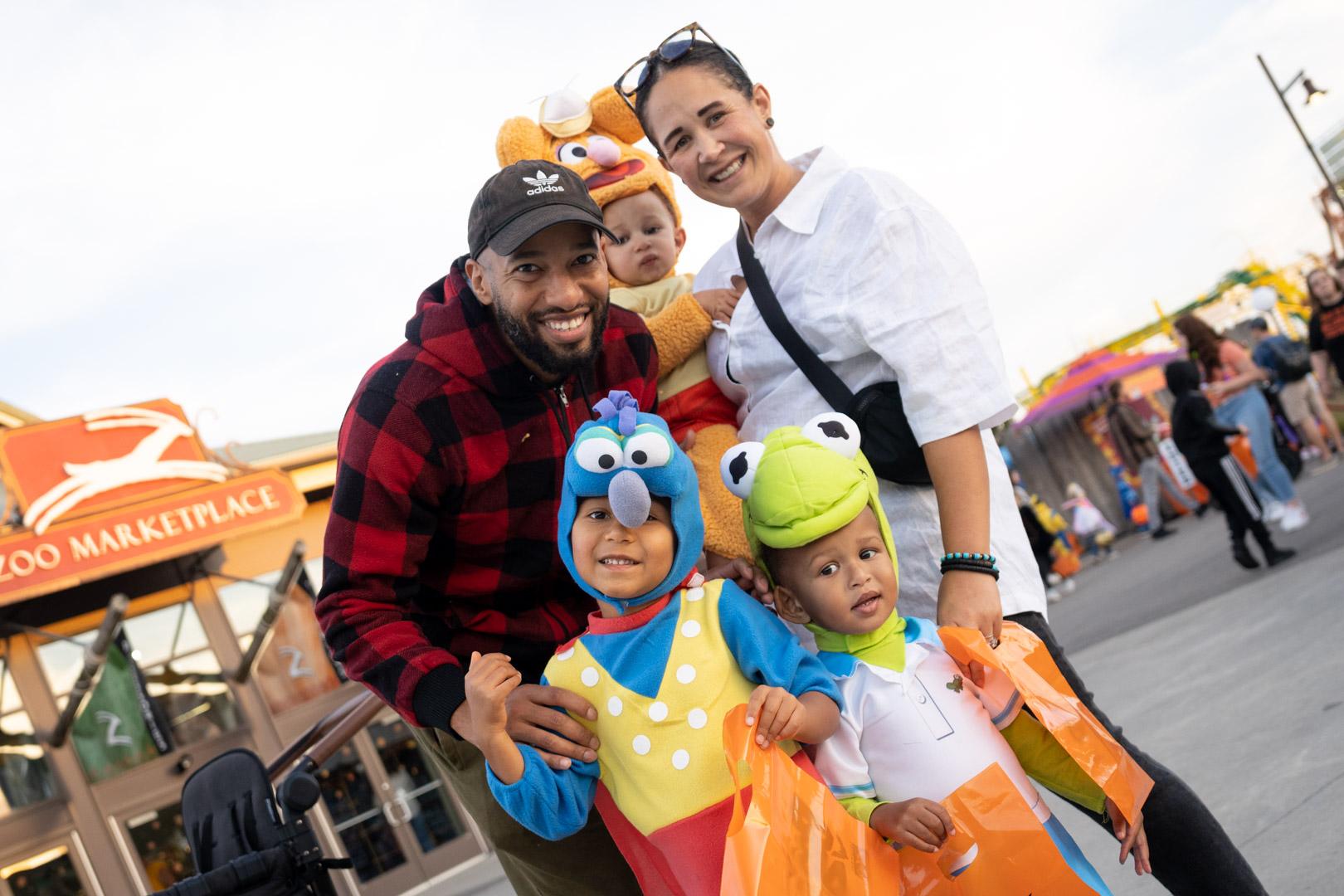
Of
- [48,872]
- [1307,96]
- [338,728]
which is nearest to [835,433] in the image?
[338,728]

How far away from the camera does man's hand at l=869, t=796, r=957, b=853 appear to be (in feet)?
5.82

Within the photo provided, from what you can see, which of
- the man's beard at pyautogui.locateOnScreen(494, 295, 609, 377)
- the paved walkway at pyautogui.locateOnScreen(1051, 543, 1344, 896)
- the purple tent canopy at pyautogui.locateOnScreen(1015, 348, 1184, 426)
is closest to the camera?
the man's beard at pyautogui.locateOnScreen(494, 295, 609, 377)

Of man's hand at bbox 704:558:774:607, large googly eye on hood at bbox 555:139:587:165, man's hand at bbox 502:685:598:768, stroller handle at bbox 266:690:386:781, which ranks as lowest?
man's hand at bbox 502:685:598:768

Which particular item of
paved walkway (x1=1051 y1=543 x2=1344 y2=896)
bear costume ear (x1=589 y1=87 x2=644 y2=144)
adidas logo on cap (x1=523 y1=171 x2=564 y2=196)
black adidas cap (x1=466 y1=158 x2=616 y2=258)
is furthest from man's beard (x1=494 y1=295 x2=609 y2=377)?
paved walkway (x1=1051 y1=543 x2=1344 y2=896)

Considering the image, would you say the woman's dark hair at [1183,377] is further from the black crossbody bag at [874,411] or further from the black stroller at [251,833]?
the black stroller at [251,833]

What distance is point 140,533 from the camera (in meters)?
11.1

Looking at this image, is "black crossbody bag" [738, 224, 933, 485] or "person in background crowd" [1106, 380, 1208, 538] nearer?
"black crossbody bag" [738, 224, 933, 485]

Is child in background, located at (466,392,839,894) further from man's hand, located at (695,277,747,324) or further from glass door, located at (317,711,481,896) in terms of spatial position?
glass door, located at (317,711,481,896)

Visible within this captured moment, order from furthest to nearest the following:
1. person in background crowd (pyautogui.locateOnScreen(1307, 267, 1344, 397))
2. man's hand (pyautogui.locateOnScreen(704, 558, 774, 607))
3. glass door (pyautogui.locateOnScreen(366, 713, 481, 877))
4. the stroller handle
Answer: glass door (pyautogui.locateOnScreen(366, 713, 481, 877))
person in background crowd (pyautogui.locateOnScreen(1307, 267, 1344, 397))
the stroller handle
man's hand (pyautogui.locateOnScreen(704, 558, 774, 607))

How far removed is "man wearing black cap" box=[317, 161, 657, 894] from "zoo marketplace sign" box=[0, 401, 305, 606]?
9.83m

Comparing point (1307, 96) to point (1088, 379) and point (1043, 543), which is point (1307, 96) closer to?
point (1088, 379)

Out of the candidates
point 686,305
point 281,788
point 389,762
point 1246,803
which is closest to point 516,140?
point 686,305

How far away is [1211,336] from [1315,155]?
17985mm

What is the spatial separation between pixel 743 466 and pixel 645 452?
0.21 meters
